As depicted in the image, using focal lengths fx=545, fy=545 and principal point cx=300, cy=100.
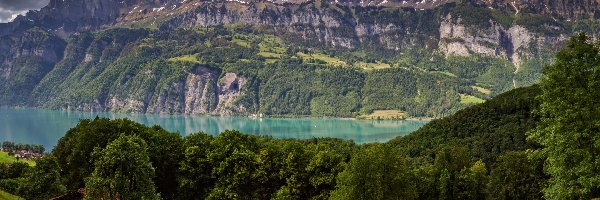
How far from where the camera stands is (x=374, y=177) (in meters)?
→ 38.4

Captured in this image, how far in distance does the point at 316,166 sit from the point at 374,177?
32.7 feet

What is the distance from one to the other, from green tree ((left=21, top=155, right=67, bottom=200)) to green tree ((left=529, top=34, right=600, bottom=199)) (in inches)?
1512

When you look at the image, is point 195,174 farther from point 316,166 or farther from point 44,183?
point 44,183

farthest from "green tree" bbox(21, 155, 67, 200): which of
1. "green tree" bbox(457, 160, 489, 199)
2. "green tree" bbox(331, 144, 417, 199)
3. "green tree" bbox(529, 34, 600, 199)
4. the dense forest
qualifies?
"green tree" bbox(529, 34, 600, 199)

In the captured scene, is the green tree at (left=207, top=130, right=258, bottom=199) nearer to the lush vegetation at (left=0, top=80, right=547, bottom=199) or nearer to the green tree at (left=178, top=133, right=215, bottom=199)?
the lush vegetation at (left=0, top=80, right=547, bottom=199)

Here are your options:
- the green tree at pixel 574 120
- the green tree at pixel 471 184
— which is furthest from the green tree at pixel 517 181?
the green tree at pixel 574 120

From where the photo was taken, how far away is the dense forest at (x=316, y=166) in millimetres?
22172

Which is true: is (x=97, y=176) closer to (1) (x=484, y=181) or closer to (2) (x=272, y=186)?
(2) (x=272, y=186)

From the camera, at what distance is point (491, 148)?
308 feet

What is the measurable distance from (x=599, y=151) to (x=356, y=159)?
19.0 meters

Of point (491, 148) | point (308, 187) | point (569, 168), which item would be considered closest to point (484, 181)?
point (308, 187)

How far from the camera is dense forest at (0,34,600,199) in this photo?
72.7ft

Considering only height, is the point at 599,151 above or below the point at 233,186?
above

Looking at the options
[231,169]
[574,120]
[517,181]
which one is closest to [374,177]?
[231,169]
